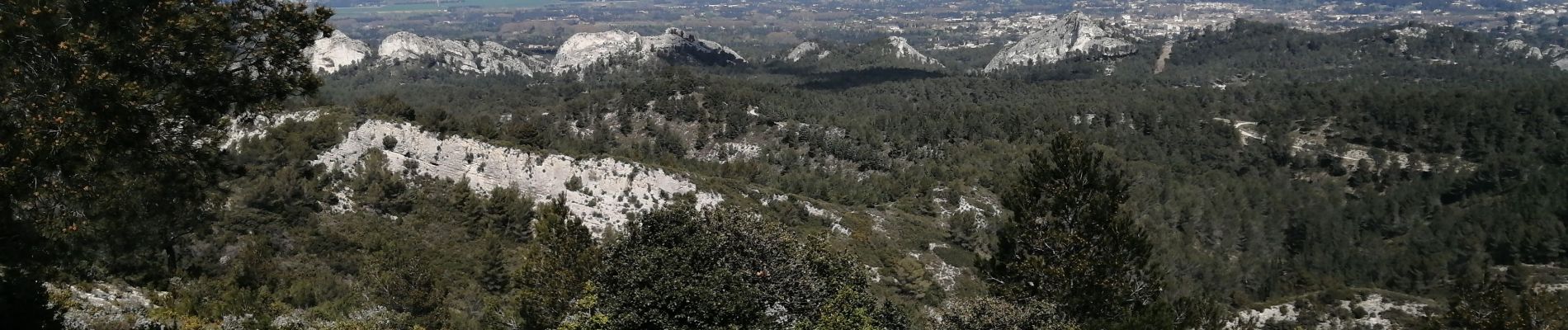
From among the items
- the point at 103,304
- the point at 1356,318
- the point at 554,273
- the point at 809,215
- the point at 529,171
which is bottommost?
the point at 1356,318

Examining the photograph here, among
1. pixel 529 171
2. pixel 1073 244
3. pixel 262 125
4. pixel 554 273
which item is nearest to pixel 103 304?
pixel 554 273

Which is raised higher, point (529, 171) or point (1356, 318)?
point (529, 171)

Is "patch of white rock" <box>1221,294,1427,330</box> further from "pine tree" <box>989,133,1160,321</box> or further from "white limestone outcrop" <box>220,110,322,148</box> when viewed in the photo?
"white limestone outcrop" <box>220,110,322,148</box>

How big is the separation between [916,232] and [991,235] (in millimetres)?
7470

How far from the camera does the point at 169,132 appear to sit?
1482 cm

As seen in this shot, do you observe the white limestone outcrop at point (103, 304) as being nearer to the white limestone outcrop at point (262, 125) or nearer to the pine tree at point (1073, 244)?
the white limestone outcrop at point (262, 125)

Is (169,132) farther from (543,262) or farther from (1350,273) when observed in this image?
(1350,273)

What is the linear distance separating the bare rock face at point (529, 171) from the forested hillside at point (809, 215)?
17 centimetres

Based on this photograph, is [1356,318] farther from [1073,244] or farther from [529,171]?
Result: [529,171]

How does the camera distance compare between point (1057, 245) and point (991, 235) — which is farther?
point (991, 235)

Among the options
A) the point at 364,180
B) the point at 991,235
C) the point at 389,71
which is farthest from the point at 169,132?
the point at 389,71

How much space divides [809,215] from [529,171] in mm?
21168

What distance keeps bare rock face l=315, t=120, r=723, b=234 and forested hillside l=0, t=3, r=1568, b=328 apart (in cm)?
17

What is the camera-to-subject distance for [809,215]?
2349 inches
